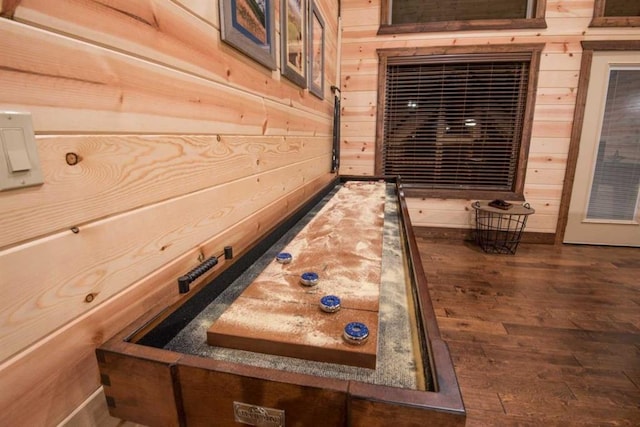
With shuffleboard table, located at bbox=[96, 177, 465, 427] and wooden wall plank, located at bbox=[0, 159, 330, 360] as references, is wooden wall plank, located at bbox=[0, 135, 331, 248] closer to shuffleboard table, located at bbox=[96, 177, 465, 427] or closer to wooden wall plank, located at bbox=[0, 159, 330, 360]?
wooden wall plank, located at bbox=[0, 159, 330, 360]

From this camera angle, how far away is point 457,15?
3811 mm

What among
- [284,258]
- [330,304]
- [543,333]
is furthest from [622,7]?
[330,304]

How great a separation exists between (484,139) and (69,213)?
13.6ft

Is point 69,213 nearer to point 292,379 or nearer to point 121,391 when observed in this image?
point 121,391

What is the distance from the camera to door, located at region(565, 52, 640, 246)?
11.5 ft

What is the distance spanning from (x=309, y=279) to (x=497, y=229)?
12.0ft

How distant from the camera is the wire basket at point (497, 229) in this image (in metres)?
3.81

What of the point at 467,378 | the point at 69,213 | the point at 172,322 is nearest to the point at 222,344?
the point at 172,322

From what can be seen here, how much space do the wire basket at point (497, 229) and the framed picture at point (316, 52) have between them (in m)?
2.38

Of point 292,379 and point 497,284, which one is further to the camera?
point 497,284

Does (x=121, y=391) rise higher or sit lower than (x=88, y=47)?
lower

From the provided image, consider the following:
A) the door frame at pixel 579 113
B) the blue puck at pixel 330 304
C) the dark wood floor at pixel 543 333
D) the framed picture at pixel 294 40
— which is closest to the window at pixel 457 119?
the door frame at pixel 579 113

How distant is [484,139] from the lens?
386 centimetres

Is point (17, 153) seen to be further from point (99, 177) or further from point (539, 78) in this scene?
point (539, 78)
